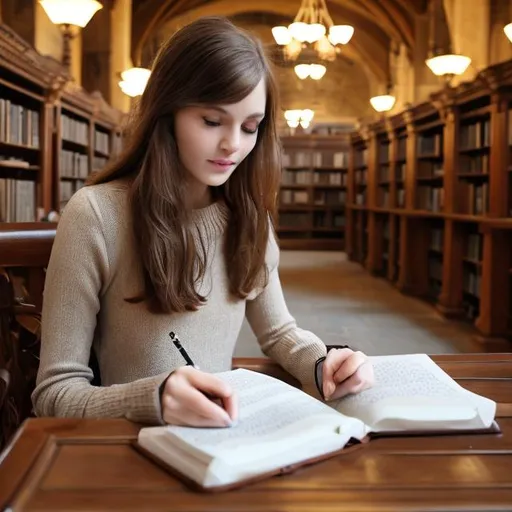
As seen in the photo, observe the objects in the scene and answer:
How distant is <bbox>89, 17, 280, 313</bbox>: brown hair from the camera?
4.80ft

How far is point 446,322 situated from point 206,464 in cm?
724

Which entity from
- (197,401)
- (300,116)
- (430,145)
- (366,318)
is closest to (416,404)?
(197,401)

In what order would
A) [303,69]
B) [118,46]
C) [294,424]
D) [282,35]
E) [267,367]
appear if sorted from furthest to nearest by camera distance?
[118,46], [303,69], [282,35], [267,367], [294,424]

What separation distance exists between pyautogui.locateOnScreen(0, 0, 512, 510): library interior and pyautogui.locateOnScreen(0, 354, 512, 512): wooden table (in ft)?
0.04

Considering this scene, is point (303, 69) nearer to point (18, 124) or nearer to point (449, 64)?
point (449, 64)

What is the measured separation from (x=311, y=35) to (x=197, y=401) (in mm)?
7968

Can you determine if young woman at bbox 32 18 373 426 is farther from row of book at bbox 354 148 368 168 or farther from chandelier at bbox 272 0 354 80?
row of book at bbox 354 148 368 168

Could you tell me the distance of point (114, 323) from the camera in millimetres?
1592

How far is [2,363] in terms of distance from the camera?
68.7 inches

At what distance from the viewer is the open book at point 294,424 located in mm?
979

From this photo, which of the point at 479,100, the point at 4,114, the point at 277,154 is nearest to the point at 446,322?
the point at 479,100

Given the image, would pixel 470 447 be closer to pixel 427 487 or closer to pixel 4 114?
pixel 427 487

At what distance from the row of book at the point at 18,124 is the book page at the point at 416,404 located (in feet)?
18.2

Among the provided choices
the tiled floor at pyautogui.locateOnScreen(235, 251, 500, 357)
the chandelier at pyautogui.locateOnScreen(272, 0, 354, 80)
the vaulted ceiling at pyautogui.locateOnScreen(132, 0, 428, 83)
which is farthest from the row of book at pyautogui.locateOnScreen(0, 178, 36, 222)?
the vaulted ceiling at pyautogui.locateOnScreen(132, 0, 428, 83)
